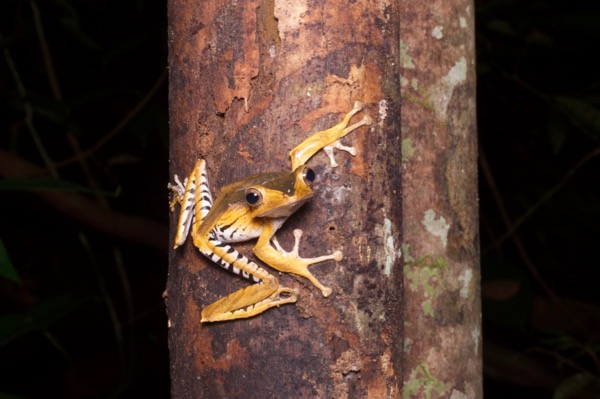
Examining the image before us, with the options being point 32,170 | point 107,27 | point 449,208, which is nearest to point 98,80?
point 107,27

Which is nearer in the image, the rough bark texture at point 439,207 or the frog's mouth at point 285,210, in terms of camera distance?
the frog's mouth at point 285,210

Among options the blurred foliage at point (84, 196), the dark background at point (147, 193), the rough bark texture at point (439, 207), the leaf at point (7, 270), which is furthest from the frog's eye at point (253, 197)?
the blurred foliage at point (84, 196)

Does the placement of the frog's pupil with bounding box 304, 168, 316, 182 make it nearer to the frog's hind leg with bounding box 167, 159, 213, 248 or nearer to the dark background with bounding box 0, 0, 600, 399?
the frog's hind leg with bounding box 167, 159, 213, 248

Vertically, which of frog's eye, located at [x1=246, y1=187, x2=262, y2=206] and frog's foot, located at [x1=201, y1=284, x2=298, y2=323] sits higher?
frog's eye, located at [x1=246, y1=187, x2=262, y2=206]

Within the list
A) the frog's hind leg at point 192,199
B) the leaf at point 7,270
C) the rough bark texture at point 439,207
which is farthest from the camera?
the leaf at point 7,270

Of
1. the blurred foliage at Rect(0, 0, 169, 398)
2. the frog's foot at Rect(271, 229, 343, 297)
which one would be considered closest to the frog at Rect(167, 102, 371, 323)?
the frog's foot at Rect(271, 229, 343, 297)

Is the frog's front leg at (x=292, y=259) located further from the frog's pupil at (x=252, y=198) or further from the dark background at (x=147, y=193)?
the dark background at (x=147, y=193)
